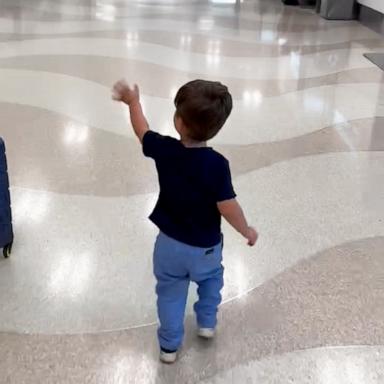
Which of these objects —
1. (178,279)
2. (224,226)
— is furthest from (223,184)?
(224,226)

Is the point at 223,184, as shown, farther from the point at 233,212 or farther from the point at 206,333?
the point at 206,333

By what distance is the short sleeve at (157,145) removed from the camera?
4.69 ft

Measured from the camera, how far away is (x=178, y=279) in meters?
1.57

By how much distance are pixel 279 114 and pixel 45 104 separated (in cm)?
158

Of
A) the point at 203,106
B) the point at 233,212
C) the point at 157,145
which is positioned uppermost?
the point at 203,106

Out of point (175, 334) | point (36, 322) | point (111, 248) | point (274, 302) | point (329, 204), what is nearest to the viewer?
point (175, 334)

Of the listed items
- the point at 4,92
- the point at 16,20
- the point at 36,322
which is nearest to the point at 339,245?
the point at 36,322

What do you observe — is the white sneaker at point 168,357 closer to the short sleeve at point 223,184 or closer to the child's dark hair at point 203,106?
the short sleeve at point 223,184

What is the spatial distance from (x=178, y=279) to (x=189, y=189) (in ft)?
0.91

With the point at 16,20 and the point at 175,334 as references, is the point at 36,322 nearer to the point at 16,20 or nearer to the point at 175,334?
the point at 175,334

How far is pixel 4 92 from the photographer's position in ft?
13.6

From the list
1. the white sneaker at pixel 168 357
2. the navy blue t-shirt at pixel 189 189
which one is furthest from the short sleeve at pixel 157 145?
the white sneaker at pixel 168 357

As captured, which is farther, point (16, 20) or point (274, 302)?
point (16, 20)

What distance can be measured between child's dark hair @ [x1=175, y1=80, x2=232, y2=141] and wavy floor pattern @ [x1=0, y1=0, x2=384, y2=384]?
695 millimetres
